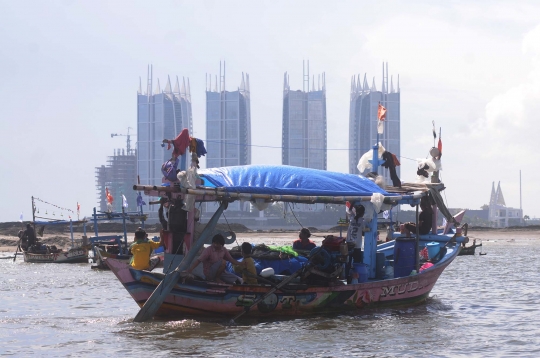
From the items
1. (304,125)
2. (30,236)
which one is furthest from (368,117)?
→ (30,236)

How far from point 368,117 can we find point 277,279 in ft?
443

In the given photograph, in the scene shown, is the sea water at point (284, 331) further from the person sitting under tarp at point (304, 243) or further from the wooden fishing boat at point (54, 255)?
the wooden fishing boat at point (54, 255)

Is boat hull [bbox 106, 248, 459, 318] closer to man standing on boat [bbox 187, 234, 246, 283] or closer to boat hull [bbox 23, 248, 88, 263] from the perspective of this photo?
man standing on boat [bbox 187, 234, 246, 283]

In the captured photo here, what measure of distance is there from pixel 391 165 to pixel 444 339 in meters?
4.27

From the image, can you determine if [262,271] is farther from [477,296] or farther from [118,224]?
[118,224]

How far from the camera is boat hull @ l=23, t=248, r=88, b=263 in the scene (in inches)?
1185

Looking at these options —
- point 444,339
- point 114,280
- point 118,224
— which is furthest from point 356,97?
point 444,339

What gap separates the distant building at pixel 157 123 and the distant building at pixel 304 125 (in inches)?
731

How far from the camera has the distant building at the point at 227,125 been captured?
143 metres

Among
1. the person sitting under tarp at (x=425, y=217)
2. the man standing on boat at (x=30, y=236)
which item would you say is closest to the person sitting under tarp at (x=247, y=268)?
the person sitting under tarp at (x=425, y=217)

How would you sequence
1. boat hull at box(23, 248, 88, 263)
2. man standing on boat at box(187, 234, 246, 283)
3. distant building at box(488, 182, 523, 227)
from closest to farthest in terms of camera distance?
man standing on boat at box(187, 234, 246, 283) → boat hull at box(23, 248, 88, 263) → distant building at box(488, 182, 523, 227)

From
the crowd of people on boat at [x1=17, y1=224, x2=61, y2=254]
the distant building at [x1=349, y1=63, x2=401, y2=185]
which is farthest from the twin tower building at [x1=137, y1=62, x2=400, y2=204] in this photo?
the crowd of people on boat at [x1=17, y1=224, x2=61, y2=254]

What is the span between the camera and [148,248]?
1377 cm

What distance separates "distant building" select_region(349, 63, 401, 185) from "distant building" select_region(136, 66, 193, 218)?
3009cm
